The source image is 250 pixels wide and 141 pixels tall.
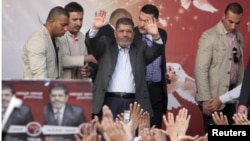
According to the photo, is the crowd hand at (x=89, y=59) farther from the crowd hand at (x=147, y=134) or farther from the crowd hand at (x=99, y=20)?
the crowd hand at (x=147, y=134)

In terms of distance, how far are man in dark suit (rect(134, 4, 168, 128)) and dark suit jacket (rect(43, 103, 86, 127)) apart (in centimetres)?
318

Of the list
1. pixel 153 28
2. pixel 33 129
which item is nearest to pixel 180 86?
pixel 153 28

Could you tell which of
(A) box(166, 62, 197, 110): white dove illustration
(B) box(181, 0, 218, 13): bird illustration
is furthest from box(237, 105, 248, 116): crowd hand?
(B) box(181, 0, 218, 13): bird illustration

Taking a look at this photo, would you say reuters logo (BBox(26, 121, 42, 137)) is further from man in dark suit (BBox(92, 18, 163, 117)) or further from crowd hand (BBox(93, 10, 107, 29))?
crowd hand (BBox(93, 10, 107, 29))

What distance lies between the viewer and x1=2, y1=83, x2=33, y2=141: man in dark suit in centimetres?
532

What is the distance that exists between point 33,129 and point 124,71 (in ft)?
10.1

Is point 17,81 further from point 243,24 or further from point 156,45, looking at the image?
point 243,24

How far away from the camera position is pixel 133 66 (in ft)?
27.7

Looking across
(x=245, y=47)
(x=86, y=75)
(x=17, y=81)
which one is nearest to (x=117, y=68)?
(x=86, y=75)

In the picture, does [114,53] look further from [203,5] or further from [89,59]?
[203,5]

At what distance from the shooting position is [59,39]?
843 centimetres

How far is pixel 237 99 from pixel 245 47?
632 mm

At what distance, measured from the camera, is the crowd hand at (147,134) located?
7185mm

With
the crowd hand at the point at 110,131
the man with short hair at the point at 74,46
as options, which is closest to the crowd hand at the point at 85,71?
the man with short hair at the point at 74,46
